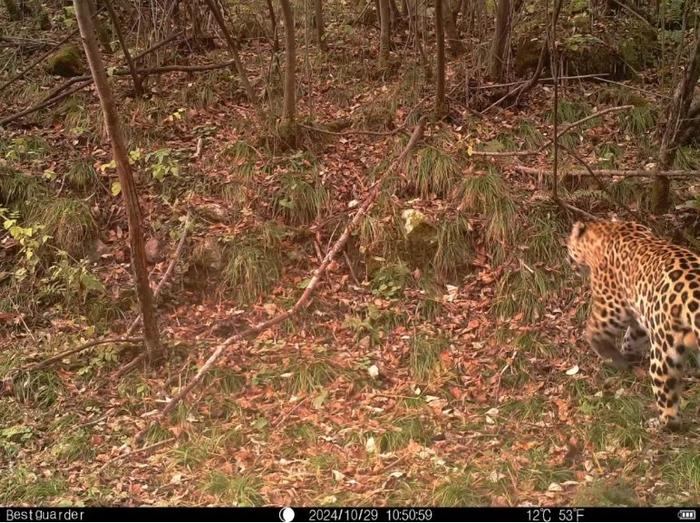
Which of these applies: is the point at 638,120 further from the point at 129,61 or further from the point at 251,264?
the point at 129,61

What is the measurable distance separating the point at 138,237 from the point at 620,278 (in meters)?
4.14

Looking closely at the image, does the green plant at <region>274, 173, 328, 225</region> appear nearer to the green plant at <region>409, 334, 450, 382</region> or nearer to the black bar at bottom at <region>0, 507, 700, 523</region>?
the green plant at <region>409, 334, 450, 382</region>

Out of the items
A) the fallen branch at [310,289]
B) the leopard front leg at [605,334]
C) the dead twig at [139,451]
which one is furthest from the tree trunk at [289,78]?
the leopard front leg at [605,334]

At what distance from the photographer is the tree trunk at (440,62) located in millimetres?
7567

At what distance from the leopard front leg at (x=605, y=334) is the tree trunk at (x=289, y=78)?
4.15 meters

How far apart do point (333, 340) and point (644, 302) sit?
9.27 feet

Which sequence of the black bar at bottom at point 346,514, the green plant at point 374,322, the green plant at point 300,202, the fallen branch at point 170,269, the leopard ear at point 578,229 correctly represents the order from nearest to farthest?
the black bar at bottom at point 346,514 < the leopard ear at point 578,229 < the green plant at point 374,322 < the fallen branch at point 170,269 < the green plant at point 300,202

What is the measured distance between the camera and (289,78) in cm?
807

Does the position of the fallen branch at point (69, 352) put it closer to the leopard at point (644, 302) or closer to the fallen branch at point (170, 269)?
the fallen branch at point (170, 269)

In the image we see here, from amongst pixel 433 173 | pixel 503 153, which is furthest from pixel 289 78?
pixel 503 153

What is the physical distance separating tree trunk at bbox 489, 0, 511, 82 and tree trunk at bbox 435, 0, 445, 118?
2.63ft

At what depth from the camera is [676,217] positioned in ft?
23.3

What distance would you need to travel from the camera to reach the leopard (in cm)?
500

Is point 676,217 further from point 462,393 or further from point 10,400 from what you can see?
point 10,400
